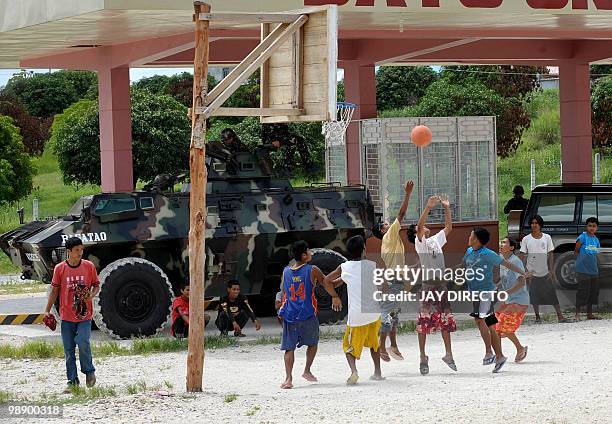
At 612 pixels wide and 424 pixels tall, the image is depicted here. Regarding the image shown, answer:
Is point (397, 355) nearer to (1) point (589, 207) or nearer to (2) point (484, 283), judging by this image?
(2) point (484, 283)

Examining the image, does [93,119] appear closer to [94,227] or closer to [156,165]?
[156,165]

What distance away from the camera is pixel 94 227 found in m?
16.8

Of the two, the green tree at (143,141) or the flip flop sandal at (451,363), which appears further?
the green tree at (143,141)

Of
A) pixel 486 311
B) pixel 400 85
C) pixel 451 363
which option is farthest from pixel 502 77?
pixel 451 363

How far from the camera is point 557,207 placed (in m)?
20.3

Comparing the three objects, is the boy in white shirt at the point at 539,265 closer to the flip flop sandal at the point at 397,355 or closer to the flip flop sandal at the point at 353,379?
the flip flop sandal at the point at 397,355

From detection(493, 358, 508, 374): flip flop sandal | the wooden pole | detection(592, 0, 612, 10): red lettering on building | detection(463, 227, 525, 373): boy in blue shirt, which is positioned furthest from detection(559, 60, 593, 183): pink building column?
the wooden pole

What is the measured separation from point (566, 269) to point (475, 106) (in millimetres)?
18816

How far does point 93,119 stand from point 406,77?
52.4 ft

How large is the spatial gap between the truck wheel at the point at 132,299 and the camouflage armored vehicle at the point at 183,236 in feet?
0.04

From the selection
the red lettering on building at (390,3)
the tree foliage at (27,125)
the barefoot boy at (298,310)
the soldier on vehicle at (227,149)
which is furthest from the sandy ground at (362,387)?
the tree foliage at (27,125)

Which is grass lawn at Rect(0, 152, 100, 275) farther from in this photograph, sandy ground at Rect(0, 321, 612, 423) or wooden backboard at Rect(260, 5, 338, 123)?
wooden backboard at Rect(260, 5, 338, 123)

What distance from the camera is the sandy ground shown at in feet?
35.4

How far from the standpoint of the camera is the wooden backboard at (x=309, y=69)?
1233cm
